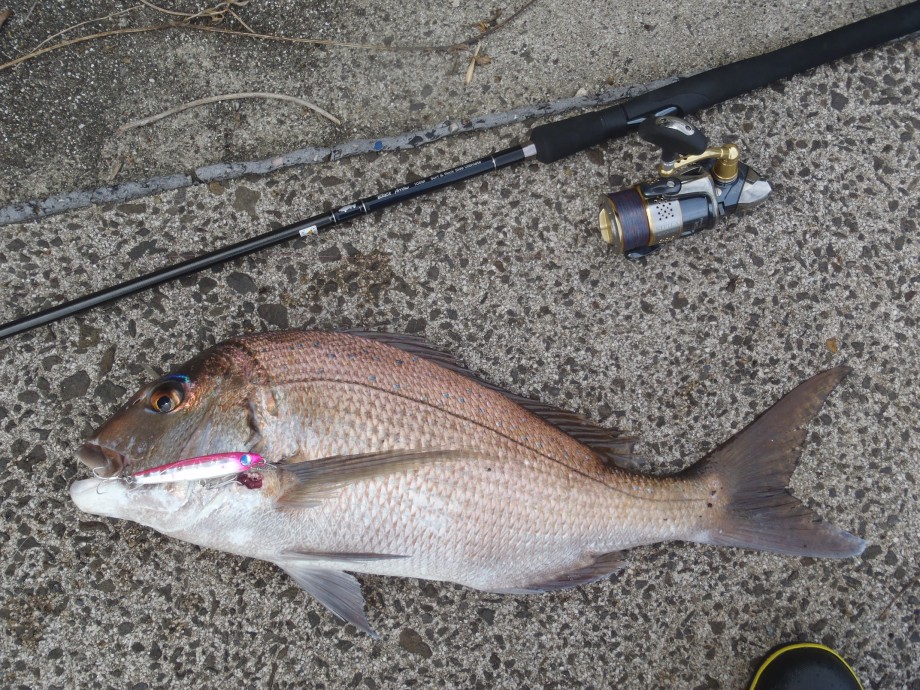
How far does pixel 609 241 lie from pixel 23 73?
2048 millimetres

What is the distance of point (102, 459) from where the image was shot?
5.29 feet

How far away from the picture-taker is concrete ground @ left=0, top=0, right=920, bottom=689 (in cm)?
205

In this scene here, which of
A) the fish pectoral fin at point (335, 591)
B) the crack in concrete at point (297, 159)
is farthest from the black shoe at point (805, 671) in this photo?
the crack in concrete at point (297, 159)

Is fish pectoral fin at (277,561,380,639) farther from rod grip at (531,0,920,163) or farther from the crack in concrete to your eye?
rod grip at (531,0,920,163)

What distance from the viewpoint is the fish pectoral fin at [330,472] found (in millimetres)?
1607

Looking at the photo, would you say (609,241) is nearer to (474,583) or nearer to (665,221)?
(665,221)

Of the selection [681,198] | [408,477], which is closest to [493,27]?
[681,198]

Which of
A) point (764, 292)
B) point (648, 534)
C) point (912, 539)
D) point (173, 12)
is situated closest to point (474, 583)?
point (648, 534)

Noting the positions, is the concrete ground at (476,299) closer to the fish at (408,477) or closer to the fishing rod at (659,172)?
Result: the fishing rod at (659,172)

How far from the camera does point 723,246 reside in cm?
219

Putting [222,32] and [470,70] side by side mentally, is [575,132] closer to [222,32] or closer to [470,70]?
[470,70]

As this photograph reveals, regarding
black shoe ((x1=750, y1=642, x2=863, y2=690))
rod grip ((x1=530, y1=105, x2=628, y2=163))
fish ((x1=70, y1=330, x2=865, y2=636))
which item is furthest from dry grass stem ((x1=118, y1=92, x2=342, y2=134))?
black shoe ((x1=750, y1=642, x2=863, y2=690))

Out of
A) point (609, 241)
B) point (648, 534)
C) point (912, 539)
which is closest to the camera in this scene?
point (648, 534)

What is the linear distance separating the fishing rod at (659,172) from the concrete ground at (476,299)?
0.13 meters
